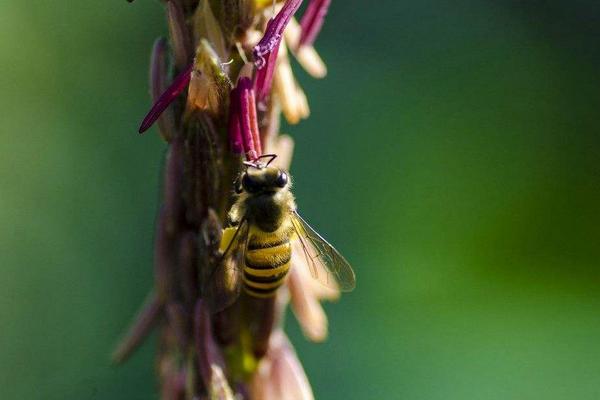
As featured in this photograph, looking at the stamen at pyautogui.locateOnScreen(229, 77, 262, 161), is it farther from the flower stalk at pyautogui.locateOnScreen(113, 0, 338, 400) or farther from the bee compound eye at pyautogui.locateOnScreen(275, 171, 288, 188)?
the bee compound eye at pyautogui.locateOnScreen(275, 171, 288, 188)

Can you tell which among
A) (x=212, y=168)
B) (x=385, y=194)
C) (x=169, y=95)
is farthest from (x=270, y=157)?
(x=385, y=194)

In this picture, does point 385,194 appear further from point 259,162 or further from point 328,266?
point 259,162

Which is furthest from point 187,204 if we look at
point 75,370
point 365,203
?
point 75,370

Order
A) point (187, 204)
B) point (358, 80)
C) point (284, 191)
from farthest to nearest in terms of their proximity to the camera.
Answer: point (358, 80), point (284, 191), point (187, 204)

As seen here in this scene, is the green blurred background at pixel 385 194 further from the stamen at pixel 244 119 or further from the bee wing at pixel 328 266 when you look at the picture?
the stamen at pixel 244 119

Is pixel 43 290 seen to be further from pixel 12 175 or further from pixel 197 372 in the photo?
pixel 197 372

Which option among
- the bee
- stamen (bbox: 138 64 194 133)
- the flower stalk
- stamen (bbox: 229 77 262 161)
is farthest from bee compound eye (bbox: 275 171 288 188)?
stamen (bbox: 138 64 194 133)
